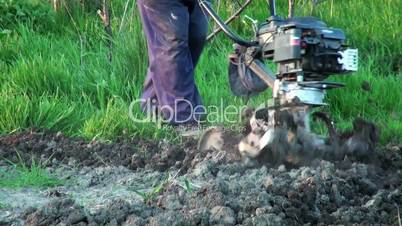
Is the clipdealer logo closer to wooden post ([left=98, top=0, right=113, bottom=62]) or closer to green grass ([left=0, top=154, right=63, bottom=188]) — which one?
green grass ([left=0, top=154, right=63, bottom=188])

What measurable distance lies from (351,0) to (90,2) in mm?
2571

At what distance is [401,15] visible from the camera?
7.56 meters

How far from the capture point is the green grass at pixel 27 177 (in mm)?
3871

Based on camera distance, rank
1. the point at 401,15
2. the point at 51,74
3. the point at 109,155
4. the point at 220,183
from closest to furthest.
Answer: the point at 220,183 → the point at 109,155 → the point at 51,74 → the point at 401,15

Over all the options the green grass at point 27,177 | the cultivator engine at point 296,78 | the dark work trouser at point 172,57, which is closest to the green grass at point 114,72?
the dark work trouser at point 172,57

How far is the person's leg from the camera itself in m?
5.01

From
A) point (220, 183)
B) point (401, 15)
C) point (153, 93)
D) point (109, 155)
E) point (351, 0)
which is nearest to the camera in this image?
point (220, 183)

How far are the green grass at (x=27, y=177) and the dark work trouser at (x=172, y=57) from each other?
1.13 m

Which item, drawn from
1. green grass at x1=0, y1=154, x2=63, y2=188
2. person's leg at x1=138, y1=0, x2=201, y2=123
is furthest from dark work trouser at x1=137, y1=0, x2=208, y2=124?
green grass at x1=0, y1=154, x2=63, y2=188

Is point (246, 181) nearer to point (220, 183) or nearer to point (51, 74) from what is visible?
point (220, 183)

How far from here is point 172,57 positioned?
198 inches

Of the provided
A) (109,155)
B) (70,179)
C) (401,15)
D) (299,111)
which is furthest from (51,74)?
(401,15)

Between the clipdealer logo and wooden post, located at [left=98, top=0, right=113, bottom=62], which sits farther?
wooden post, located at [left=98, top=0, right=113, bottom=62]

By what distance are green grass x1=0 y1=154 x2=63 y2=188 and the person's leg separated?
3.70 ft
